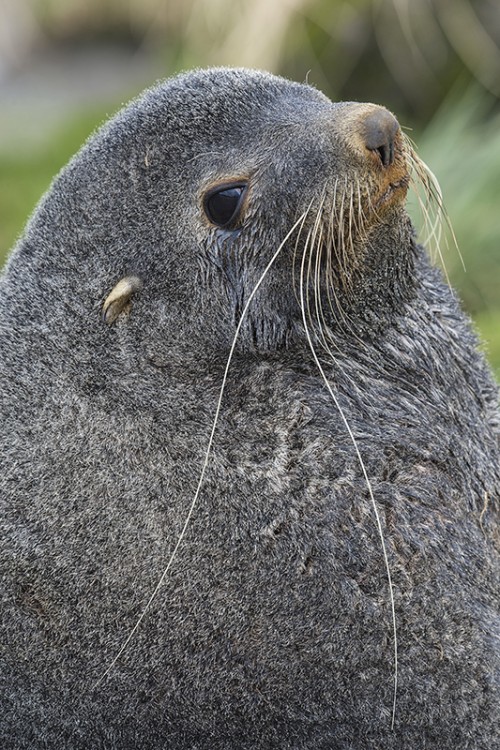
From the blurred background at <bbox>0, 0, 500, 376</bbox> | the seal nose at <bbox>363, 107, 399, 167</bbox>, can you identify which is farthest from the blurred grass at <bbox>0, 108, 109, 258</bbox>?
the seal nose at <bbox>363, 107, 399, 167</bbox>

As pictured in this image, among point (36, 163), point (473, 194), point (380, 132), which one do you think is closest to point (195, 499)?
point (380, 132)

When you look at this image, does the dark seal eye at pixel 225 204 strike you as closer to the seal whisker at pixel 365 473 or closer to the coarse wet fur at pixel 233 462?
the coarse wet fur at pixel 233 462

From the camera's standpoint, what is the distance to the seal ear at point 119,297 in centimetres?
406

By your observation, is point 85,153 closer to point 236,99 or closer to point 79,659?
point 236,99

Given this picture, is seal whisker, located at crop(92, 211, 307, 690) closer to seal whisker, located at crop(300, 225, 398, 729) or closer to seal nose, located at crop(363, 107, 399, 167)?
seal whisker, located at crop(300, 225, 398, 729)

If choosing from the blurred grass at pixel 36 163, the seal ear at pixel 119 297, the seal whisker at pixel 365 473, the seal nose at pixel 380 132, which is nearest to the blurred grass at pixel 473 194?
the seal whisker at pixel 365 473

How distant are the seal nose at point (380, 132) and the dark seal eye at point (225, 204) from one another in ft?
1.51

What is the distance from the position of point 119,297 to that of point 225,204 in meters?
0.48

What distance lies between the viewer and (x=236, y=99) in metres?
4.13

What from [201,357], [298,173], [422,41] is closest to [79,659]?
[201,357]

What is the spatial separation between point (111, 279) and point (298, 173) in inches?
29.6

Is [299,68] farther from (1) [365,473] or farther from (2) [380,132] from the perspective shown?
(1) [365,473]

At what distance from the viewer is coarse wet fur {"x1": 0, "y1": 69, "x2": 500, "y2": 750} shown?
388 cm

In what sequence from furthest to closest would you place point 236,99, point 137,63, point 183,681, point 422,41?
point 137,63 < point 422,41 < point 236,99 < point 183,681
